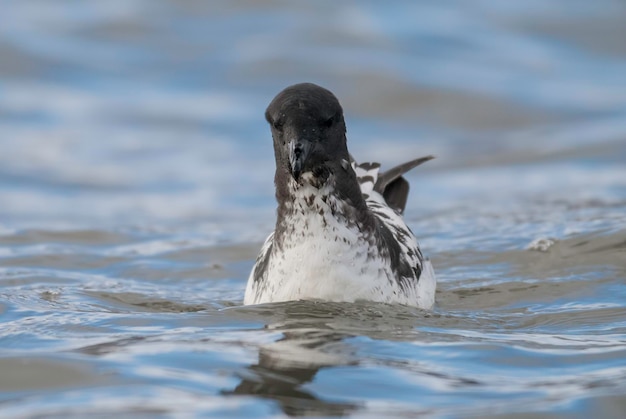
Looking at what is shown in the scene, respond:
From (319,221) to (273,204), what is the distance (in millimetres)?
6411

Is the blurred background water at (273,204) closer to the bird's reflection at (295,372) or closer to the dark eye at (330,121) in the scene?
the bird's reflection at (295,372)

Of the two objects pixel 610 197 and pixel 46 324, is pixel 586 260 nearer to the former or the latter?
pixel 610 197

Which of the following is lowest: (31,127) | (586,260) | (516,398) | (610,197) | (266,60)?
(516,398)

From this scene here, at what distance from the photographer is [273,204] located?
13.8 m

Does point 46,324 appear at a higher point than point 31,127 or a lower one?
lower

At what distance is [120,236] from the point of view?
11.8 meters

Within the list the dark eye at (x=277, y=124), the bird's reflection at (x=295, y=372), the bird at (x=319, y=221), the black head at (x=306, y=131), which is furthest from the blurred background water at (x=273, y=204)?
the dark eye at (x=277, y=124)

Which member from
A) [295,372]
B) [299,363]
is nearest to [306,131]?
[299,363]

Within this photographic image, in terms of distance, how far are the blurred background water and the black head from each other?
0.89 m

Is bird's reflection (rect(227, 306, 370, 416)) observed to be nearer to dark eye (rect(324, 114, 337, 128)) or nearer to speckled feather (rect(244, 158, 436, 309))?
speckled feather (rect(244, 158, 436, 309))

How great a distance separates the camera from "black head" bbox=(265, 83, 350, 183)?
7.06 metres

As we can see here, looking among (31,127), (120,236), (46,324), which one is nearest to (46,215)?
(120,236)

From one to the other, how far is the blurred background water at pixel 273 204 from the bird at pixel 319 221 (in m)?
0.15

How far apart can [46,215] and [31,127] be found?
3448 millimetres
